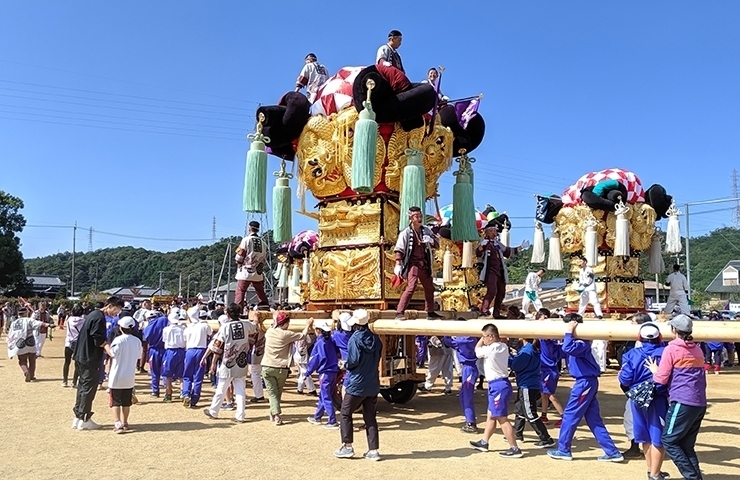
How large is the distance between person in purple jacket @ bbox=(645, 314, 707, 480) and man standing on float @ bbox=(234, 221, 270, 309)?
7.40 m

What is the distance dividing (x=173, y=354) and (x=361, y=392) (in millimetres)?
5347

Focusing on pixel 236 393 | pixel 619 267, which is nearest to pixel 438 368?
pixel 236 393

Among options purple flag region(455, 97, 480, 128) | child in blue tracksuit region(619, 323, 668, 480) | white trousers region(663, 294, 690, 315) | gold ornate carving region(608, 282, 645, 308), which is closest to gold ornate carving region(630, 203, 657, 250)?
gold ornate carving region(608, 282, 645, 308)

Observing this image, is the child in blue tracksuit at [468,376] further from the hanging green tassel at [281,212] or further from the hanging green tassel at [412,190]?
the hanging green tassel at [281,212]

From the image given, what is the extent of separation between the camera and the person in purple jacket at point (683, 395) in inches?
210

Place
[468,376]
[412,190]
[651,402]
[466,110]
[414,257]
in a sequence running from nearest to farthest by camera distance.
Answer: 1. [651,402]
2. [468,376]
3. [414,257]
4. [412,190]
5. [466,110]

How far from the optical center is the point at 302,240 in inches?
920

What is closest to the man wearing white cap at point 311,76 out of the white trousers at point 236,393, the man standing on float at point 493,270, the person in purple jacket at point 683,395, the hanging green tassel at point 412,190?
the hanging green tassel at point 412,190

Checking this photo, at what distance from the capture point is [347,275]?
10.3m

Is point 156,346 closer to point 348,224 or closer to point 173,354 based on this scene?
point 173,354

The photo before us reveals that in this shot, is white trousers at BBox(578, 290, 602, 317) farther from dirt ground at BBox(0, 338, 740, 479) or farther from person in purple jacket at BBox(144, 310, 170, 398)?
person in purple jacket at BBox(144, 310, 170, 398)

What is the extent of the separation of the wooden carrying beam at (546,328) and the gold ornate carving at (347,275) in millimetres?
1185

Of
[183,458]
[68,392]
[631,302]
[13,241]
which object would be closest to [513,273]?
[631,302]

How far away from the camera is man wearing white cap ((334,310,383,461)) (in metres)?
6.78
